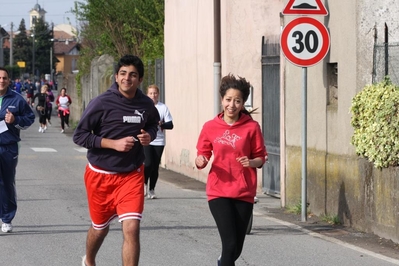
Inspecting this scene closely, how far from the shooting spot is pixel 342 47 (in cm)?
1229

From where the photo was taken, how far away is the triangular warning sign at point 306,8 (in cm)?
1234

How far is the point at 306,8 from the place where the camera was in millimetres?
12383

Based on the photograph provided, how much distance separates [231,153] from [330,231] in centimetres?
410

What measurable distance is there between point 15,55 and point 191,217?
452 feet

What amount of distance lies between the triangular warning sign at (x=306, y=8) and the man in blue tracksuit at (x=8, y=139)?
3.53 m

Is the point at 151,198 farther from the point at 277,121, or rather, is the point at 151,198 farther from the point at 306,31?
the point at 306,31

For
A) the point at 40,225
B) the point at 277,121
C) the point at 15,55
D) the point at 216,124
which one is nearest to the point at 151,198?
the point at 277,121

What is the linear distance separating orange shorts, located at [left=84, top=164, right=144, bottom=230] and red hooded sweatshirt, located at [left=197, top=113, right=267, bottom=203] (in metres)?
0.56

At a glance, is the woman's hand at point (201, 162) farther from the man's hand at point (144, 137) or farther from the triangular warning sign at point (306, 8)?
the triangular warning sign at point (306, 8)

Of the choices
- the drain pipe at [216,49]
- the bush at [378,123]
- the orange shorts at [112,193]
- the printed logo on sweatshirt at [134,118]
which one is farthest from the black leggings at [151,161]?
the printed logo on sweatshirt at [134,118]

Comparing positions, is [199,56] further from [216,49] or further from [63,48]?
[63,48]

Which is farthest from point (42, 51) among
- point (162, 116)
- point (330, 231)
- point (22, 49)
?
point (330, 231)

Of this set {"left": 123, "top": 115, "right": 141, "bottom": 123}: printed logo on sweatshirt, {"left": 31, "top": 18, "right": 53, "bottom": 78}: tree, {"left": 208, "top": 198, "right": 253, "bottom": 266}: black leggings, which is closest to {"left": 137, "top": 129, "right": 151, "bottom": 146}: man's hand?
{"left": 123, "top": 115, "right": 141, "bottom": 123}: printed logo on sweatshirt

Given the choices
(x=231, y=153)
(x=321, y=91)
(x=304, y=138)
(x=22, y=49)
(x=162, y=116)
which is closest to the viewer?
(x=231, y=153)
